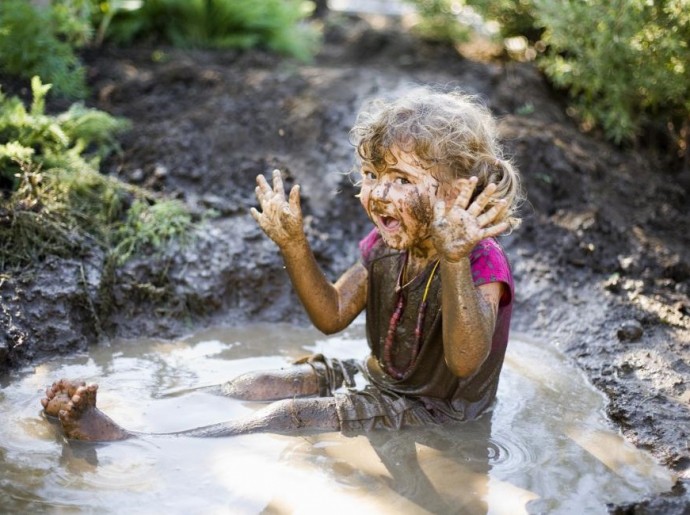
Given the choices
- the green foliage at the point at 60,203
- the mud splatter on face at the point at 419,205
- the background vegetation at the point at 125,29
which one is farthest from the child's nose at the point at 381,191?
the background vegetation at the point at 125,29

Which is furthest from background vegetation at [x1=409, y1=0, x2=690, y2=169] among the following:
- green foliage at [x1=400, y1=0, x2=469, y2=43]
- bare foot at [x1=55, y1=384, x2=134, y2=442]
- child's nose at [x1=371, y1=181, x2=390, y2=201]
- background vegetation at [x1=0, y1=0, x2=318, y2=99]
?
bare foot at [x1=55, y1=384, x2=134, y2=442]

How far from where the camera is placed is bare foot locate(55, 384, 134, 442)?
135 inches

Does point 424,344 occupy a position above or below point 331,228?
above

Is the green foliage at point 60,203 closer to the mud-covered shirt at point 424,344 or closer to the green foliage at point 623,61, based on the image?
the mud-covered shirt at point 424,344

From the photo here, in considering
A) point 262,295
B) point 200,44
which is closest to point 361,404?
point 262,295

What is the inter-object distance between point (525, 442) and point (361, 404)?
2.47ft

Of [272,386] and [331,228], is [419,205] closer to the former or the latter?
[272,386]

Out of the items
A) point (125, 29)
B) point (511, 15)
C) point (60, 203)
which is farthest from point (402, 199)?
point (125, 29)

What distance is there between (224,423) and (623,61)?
412 centimetres

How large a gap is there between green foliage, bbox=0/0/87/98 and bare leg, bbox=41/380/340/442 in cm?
358

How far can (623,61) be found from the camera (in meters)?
6.06

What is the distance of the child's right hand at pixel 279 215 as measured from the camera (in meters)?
3.57

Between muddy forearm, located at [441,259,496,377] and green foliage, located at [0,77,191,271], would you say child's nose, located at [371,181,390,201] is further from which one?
green foliage, located at [0,77,191,271]

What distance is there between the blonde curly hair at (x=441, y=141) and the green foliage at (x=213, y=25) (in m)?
4.61
